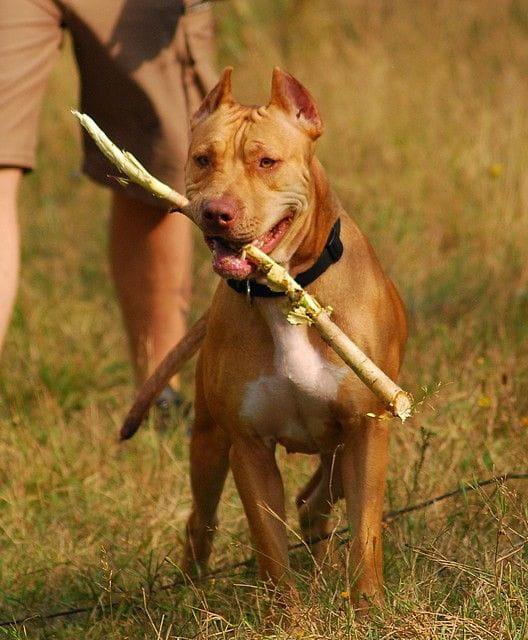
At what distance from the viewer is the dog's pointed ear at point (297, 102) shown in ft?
12.0

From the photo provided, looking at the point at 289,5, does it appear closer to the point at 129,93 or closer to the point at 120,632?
the point at 129,93

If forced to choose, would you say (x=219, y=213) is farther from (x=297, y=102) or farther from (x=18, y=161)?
(x=18, y=161)

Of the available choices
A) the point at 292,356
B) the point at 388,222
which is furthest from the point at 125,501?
the point at 388,222

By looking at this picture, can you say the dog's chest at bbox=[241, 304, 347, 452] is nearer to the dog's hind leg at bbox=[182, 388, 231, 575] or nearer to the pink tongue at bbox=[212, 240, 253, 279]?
the pink tongue at bbox=[212, 240, 253, 279]

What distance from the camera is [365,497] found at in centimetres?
368

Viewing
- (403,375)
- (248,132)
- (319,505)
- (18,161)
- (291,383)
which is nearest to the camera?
(248,132)

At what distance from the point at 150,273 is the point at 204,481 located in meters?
1.51

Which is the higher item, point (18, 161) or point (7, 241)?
point (18, 161)

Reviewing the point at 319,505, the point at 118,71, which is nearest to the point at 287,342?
the point at 319,505

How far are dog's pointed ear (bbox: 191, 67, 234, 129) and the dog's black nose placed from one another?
476 millimetres

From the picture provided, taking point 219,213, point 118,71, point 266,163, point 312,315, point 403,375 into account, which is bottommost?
point 403,375

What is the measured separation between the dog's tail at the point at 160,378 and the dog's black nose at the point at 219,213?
74 centimetres

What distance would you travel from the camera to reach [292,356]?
12.0 ft

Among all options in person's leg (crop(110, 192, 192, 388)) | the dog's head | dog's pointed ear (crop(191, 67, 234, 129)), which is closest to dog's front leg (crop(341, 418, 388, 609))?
the dog's head
